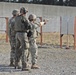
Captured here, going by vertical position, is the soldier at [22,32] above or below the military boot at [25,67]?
above

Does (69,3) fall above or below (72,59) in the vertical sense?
above

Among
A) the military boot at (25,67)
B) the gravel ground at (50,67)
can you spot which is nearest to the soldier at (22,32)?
the military boot at (25,67)

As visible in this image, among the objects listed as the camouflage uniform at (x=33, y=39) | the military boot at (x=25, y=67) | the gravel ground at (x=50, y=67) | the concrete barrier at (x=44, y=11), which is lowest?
the gravel ground at (x=50, y=67)

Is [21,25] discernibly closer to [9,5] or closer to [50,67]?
[50,67]

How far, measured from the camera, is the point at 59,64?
13.2 m

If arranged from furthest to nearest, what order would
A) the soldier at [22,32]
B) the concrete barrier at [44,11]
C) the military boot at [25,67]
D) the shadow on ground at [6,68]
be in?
the concrete barrier at [44,11] < the shadow on ground at [6,68] < the military boot at [25,67] < the soldier at [22,32]

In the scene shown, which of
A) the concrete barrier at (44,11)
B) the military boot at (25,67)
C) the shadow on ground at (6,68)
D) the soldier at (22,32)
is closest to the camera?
the soldier at (22,32)

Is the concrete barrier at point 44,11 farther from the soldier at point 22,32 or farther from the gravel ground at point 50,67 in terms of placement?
the soldier at point 22,32

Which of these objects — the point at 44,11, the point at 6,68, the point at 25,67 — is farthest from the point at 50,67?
the point at 44,11

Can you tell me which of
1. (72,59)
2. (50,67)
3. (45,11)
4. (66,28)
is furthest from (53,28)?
(50,67)

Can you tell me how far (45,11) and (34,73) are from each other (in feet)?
91.0

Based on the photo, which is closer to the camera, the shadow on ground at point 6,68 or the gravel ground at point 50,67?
the gravel ground at point 50,67

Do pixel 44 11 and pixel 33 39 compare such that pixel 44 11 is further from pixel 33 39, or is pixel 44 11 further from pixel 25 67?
pixel 25 67

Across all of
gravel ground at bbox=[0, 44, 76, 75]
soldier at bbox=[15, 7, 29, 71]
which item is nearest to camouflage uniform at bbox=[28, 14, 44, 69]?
gravel ground at bbox=[0, 44, 76, 75]
